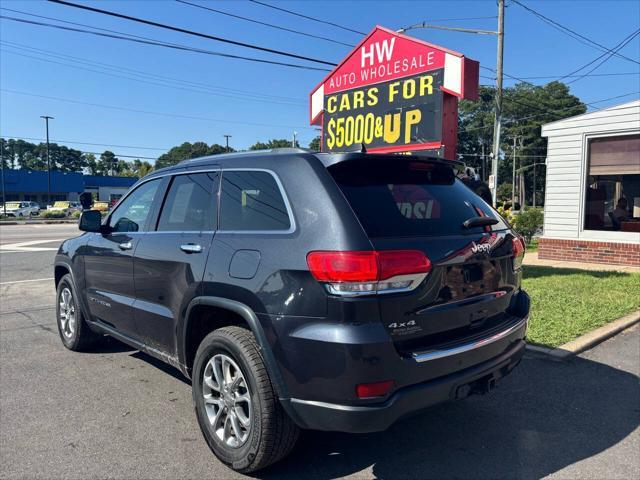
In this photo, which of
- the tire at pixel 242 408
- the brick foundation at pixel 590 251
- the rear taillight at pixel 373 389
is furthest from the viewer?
the brick foundation at pixel 590 251

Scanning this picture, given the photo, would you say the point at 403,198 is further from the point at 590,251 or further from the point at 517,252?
the point at 590,251

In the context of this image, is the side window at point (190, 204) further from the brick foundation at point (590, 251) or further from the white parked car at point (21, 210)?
the white parked car at point (21, 210)

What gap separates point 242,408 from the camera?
300cm

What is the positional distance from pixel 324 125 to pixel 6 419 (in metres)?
7.59

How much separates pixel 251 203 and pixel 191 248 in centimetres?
56

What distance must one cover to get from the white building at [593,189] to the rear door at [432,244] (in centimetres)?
919

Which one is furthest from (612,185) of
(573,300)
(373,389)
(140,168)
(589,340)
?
(140,168)

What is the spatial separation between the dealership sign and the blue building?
6304cm

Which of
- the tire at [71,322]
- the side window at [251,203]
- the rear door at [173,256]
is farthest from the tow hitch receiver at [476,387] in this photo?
the tire at [71,322]

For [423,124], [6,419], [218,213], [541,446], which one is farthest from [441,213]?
[423,124]

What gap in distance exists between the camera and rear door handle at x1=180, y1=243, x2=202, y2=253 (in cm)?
331

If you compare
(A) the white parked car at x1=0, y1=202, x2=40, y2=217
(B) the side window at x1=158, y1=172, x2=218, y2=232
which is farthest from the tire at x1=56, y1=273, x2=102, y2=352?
Result: (A) the white parked car at x1=0, y1=202, x2=40, y2=217

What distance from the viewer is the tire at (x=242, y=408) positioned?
108 inches

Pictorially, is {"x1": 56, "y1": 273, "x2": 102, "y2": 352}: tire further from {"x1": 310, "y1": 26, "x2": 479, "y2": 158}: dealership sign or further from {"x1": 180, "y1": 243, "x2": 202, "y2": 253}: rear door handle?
{"x1": 310, "y1": 26, "x2": 479, "y2": 158}: dealership sign
